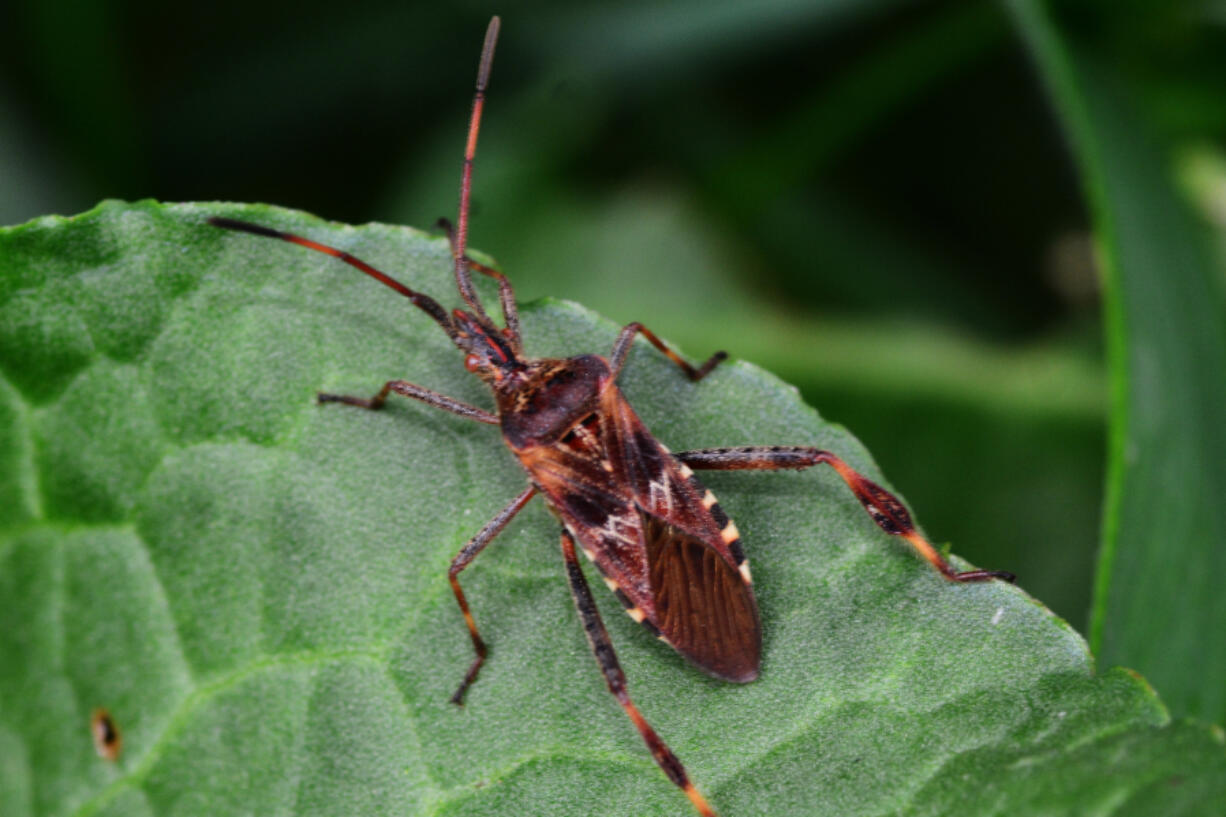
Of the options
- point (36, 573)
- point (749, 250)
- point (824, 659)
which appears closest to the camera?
point (36, 573)

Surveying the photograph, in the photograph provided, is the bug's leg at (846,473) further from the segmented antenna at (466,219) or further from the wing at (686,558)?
the segmented antenna at (466,219)

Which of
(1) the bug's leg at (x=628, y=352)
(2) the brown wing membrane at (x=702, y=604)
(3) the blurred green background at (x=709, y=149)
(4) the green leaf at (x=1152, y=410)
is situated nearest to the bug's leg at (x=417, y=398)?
(1) the bug's leg at (x=628, y=352)

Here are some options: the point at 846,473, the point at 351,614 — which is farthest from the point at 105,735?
the point at 846,473

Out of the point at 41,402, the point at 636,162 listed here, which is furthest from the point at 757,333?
the point at 41,402

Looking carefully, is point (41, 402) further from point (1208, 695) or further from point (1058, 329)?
point (1058, 329)

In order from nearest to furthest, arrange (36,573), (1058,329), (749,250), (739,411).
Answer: (36,573)
(739,411)
(1058,329)
(749,250)

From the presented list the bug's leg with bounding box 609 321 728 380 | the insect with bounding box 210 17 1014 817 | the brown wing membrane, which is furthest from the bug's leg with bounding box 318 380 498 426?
the brown wing membrane
